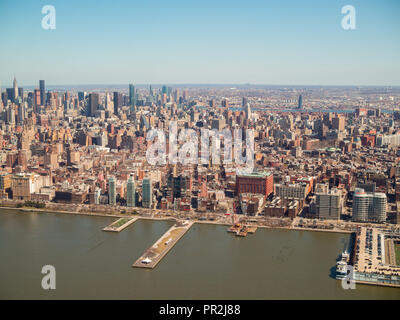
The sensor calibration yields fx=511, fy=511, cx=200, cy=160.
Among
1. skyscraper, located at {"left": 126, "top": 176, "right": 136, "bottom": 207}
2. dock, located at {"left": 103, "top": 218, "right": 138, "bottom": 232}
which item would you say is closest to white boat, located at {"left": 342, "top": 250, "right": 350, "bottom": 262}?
dock, located at {"left": 103, "top": 218, "right": 138, "bottom": 232}

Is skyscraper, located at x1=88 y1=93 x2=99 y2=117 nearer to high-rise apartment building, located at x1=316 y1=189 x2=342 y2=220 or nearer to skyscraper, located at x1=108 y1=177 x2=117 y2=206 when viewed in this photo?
skyscraper, located at x1=108 y1=177 x2=117 y2=206

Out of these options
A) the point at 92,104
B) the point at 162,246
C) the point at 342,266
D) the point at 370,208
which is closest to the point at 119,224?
the point at 162,246

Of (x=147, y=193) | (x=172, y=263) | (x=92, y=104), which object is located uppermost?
(x=92, y=104)

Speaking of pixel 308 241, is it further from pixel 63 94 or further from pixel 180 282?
pixel 63 94

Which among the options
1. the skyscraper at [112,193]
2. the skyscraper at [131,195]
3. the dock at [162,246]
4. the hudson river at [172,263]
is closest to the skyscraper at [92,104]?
the skyscraper at [112,193]

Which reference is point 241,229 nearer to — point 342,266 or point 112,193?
point 342,266
